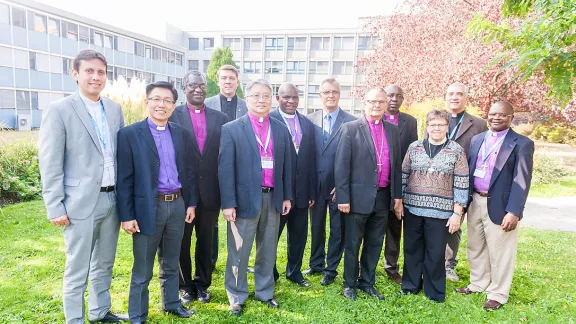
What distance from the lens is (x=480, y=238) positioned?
14.7ft

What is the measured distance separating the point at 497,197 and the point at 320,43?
4210cm

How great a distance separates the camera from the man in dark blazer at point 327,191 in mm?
4781

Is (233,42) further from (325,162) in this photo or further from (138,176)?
(138,176)

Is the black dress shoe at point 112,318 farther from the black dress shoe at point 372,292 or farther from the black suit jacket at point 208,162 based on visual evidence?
the black dress shoe at point 372,292

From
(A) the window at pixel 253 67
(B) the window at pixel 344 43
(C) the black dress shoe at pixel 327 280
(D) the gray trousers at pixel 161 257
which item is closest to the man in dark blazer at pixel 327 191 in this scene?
(C) the black dress shoe at pixel 327 280

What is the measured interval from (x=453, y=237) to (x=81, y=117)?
4.65 metres

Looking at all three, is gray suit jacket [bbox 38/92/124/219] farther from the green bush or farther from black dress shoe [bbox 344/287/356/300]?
the green bush

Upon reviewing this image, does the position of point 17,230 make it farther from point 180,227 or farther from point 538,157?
point 538,157

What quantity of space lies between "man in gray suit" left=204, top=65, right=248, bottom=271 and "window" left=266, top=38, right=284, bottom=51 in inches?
1636

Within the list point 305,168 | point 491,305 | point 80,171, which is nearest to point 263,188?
point 305,168

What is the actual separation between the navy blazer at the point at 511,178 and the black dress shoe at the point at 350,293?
1.75m

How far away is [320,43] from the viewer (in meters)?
43.7

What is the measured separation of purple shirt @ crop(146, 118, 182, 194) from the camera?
3.53 meters

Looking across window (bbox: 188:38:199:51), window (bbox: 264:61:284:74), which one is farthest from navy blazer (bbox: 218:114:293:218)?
window (bbox: 188:38:199:51)
